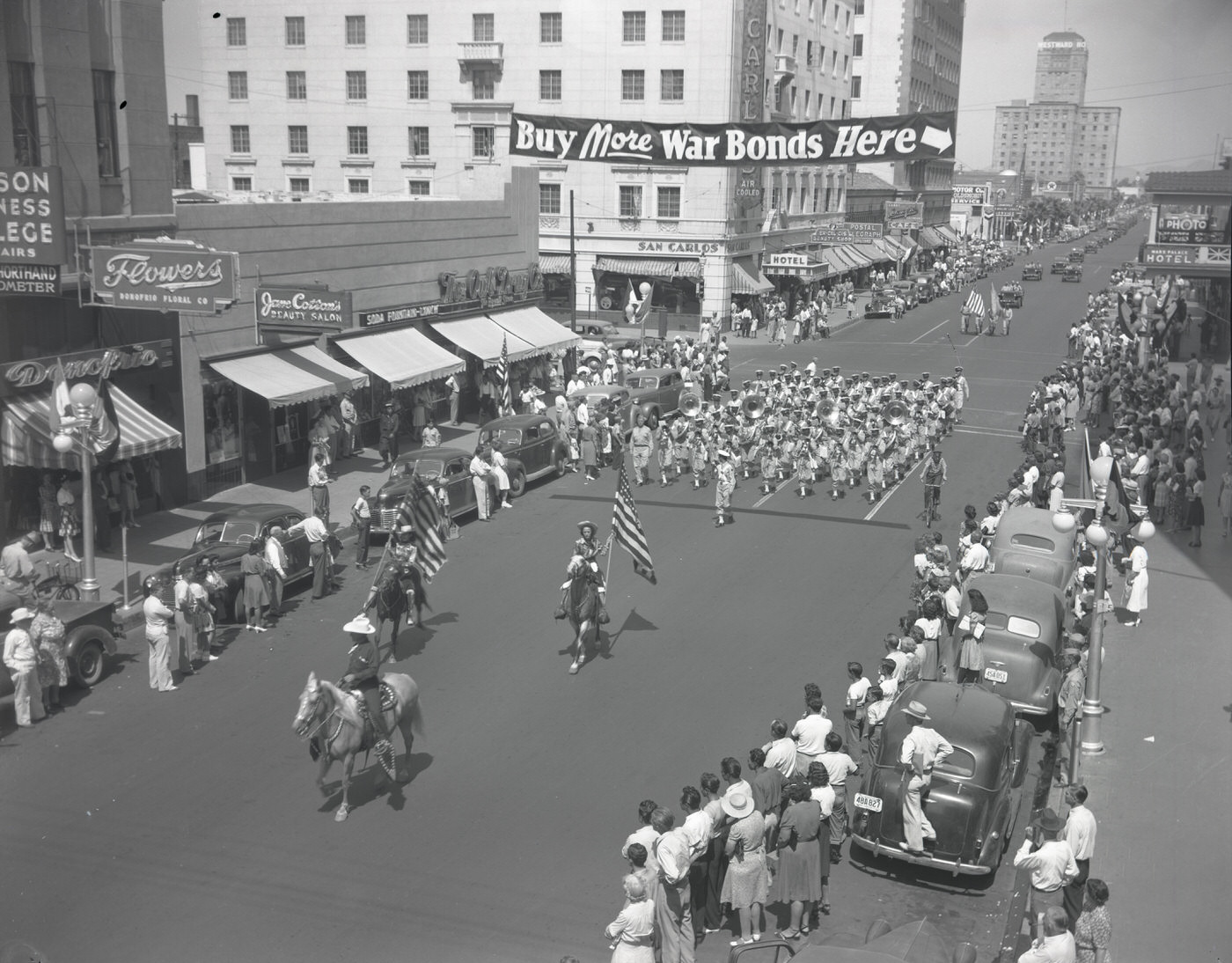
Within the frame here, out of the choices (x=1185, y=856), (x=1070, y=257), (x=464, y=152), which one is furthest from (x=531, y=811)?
(x=1070, y=257)

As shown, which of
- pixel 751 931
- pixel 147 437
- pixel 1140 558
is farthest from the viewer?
pixel 147 437

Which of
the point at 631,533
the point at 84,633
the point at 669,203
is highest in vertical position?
the point at 669,203

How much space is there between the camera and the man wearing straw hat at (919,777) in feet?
38.2

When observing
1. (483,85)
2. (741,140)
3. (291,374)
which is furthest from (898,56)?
(741,140)

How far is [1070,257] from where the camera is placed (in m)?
96.9

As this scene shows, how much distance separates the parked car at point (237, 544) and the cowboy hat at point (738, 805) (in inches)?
425

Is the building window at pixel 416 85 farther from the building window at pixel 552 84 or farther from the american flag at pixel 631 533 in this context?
the american flag at pixel 631 533

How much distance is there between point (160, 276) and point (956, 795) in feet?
57.0

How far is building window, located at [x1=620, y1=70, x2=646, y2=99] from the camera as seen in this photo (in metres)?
58.2

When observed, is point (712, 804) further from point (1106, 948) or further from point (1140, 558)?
point (1140, 558)

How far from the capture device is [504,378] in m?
36.2

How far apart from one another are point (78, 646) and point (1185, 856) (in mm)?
13751

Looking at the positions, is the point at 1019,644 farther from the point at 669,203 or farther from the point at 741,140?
the point at 669,203

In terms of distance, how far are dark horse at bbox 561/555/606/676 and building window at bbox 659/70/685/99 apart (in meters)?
45.0
